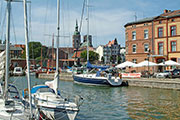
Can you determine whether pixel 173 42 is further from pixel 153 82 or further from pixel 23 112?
pixel 23 112

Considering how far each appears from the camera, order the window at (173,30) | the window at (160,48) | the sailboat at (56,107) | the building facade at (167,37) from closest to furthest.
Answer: the sailboat at (56,107) < the building facade at (167,37) < the window at (173,30) < the window at (160,48)

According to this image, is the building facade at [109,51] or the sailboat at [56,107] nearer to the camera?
the sailboat at [56,107]

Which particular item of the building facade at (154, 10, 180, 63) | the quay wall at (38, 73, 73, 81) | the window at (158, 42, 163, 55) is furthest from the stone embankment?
the quay wall at (38, 73, 73, 81)

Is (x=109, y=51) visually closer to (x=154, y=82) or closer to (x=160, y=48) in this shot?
(x=160, y=48)

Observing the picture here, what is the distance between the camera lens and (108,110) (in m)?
19.4

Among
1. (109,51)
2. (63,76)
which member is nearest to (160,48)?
(63,76)

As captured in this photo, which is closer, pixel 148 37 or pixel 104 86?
pixel 104 86

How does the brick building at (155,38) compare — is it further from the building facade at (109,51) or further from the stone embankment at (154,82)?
the building facade at (109,51)

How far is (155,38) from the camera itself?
166 ft

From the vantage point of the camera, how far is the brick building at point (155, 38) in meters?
47.8

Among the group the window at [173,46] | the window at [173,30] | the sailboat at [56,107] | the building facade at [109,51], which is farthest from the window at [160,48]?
the building facade at [109,51]

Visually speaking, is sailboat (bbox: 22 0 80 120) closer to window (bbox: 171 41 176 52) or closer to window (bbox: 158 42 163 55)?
window (bbox: 171 41 176 52)

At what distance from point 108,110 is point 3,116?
32.1ft

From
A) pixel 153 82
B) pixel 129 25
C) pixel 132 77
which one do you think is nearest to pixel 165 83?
pixel 153 82
